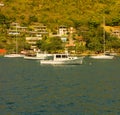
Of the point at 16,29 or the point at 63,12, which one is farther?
the point at 63,12

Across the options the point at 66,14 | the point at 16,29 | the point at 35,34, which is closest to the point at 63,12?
the point at 66,14

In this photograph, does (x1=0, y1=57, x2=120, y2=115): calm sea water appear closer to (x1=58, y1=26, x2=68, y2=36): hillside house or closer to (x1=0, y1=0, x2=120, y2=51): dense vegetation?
(x1=0, y1=0, x2=120, y2=51): dense vegetation

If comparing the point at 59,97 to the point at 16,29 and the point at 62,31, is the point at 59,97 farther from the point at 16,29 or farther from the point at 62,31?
the point at 62,31

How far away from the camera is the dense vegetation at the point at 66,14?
168 meters

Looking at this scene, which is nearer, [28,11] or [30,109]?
[30,109]

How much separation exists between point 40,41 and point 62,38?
44.1 feet

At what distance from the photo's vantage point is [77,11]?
615 feet

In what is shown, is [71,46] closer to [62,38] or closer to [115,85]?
[62,38]

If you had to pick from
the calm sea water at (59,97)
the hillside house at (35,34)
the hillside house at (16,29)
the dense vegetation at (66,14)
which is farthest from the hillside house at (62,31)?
the calm sea water at (59,97)

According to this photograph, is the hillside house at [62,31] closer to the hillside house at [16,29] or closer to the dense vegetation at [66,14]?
the dense vegetation at [66,14]

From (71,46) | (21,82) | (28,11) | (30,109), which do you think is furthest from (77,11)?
(30,109)

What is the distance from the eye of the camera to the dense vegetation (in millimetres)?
167875

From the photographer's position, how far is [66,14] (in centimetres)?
18462

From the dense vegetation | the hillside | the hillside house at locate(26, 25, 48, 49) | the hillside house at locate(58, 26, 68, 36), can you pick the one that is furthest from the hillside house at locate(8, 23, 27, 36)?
the hillside house at locate(58, 26, 68, 36)
